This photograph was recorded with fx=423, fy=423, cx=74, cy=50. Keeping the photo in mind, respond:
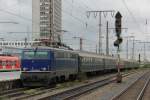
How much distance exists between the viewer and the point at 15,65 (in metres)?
33.3

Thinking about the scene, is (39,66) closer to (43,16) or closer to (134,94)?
(134,94)

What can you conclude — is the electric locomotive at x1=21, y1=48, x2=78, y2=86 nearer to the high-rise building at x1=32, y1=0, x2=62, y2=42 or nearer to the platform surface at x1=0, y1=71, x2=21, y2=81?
the platform surface at x1=0, y1=71, x2=21, y2=81

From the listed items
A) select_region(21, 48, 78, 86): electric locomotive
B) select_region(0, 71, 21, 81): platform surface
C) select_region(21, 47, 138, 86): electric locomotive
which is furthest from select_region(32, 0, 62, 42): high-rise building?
select_region(21, 48, 78, 86): electric locomotive

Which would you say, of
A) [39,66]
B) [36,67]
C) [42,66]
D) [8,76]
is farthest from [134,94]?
[8,76]

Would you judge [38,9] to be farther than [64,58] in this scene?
Yes

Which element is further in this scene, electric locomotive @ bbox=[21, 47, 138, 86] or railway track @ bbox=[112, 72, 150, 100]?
electric locomotive @ bbox=[21, 47, 138, 86]

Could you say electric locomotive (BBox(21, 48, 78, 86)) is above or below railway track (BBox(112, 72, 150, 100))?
above

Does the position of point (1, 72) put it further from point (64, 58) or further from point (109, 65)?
point (109, 65)

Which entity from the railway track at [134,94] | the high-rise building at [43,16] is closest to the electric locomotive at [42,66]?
the railway track at [134,94]

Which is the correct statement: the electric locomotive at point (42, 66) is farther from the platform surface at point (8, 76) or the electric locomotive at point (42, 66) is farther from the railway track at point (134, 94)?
the railway track at point (134, 94)

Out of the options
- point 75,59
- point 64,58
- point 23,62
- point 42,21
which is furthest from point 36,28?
point 23,62

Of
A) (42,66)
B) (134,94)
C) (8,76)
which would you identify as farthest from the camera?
(42,66)

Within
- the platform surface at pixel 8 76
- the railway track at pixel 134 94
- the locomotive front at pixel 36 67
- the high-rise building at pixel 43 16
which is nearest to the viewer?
the railway track at pixel 134 94

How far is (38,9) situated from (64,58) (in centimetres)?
1236
